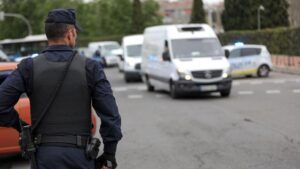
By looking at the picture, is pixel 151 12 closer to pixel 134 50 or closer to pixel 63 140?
pixel 134 50

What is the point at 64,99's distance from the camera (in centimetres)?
389

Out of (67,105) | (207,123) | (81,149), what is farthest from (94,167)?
(207,123)

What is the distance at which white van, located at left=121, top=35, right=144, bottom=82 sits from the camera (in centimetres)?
2695

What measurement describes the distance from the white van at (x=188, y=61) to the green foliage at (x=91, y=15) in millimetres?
52210

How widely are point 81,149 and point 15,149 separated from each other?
4742 mm

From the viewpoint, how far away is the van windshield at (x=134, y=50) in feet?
92.9

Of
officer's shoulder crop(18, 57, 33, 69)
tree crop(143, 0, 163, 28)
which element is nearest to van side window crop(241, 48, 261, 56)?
officer's shoulder crop(18, 57, 33, 69)

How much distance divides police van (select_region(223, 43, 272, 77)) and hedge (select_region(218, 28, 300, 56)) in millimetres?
9959

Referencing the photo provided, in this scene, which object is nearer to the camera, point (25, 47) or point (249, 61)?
point (249, 61)

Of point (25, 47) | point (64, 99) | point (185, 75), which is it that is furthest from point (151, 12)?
point (64, 99)

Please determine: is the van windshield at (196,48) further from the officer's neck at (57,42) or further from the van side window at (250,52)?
the officer's neck at (57,42)

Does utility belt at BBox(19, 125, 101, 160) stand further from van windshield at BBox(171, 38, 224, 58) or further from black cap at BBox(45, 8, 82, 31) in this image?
van windshield at BBox(171, 38, 224, 58)

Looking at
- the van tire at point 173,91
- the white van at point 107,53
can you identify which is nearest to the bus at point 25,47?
the white van at point 107,53

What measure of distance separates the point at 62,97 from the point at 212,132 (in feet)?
24.8
